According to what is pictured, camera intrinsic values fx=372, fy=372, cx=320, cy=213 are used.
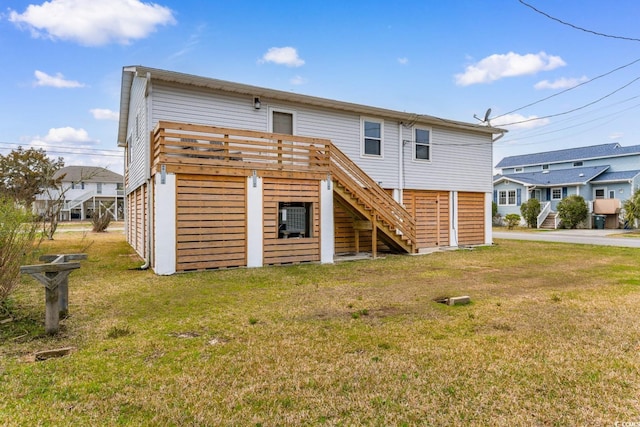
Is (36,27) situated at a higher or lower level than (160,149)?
higher

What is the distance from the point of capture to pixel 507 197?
35219 mm

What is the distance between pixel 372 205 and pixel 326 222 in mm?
1631

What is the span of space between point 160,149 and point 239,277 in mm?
3482

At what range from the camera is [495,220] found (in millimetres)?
34719

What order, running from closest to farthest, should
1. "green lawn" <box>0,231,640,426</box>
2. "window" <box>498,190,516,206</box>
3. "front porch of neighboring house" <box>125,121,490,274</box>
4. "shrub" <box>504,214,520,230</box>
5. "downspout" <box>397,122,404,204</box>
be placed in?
1. "green lawn" <box>0,231,640,426</box>
2. "front porch of neighboring house" <box>125,121,490,274</box>
3. "downspout" <box>397,122,404,204</box>
4. "shrub" <box>504,214,520,230</box>
5. "window" <box>498,190,516,206</box>

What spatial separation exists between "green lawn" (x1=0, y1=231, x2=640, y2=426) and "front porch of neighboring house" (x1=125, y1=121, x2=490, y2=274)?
1.83 m

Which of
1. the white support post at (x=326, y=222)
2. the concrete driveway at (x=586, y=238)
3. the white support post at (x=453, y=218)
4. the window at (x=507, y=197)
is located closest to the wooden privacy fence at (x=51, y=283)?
the white support post at (x=326, y=222)

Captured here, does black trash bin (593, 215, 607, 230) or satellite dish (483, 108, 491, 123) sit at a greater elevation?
satellite dish (483, 108, 491, 123)

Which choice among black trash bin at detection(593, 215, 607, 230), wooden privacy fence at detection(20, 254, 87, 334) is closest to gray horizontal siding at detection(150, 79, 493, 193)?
wooden privacy fence at detection(20, 254, 87, 334)

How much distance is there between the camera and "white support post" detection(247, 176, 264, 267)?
9562 mm

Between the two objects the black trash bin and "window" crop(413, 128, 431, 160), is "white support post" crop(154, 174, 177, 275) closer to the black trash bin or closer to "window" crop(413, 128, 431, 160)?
"window" crop(413, 128, 431, 160)

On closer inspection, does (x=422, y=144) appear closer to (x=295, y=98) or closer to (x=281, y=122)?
(x=295, y=98)

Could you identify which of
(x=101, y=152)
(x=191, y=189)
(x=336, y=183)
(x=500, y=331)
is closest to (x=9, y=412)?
(x=500, y=331)

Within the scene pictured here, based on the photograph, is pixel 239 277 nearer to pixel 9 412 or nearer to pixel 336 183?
pixel 336 183
